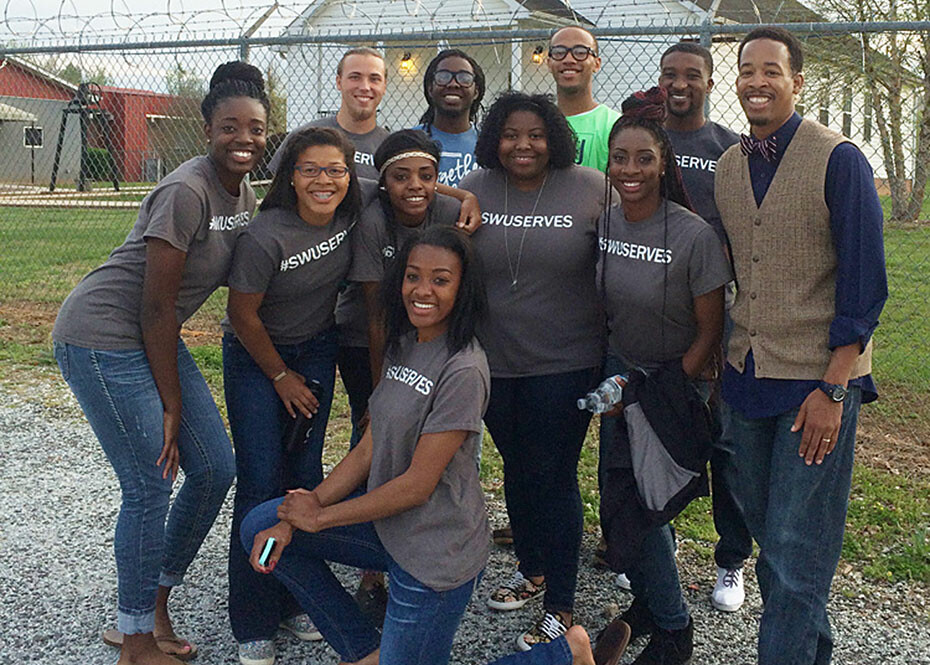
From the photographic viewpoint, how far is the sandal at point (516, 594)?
3.80 metres

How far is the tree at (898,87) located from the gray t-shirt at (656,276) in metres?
6.24

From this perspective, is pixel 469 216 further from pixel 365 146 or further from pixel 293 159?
pixel 365 146

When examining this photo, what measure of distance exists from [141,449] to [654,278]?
178 cm

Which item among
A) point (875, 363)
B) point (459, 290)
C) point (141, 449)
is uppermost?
point (459, 290)

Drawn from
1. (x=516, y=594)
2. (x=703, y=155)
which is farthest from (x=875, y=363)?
(x=516, y=594)

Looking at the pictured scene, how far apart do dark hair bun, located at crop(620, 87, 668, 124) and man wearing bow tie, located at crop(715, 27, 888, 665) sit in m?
0.40

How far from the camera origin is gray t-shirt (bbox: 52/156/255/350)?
3072mm

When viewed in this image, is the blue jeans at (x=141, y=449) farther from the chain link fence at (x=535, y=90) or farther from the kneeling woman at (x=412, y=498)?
the chain link fence at (x=535, y=90)

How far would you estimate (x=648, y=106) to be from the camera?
3201 mm

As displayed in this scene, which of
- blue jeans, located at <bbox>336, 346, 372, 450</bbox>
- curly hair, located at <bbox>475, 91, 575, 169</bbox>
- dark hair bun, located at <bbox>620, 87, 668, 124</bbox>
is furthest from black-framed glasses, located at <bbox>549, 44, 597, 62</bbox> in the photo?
blue jeans, located at <bbox>336, 346, 372, 450</bbox>

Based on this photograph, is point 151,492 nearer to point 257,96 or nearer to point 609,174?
point 257,96

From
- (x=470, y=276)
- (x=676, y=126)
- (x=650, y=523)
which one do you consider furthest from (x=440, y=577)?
(x=676, y=126)

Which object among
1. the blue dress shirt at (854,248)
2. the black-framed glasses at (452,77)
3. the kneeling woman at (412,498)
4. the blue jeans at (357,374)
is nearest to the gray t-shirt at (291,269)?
the blue jeans at (357,374)

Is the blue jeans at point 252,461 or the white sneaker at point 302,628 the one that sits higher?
the blue jeans at point 252,461
